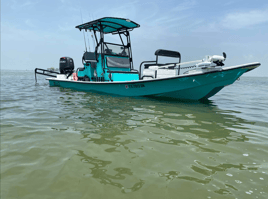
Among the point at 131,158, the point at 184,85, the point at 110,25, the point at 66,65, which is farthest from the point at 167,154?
the point at 66,65

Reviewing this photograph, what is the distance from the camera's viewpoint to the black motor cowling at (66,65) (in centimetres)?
1157

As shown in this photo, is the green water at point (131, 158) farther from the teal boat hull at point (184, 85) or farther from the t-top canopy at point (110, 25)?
the t-top canopy at point (110, 25)

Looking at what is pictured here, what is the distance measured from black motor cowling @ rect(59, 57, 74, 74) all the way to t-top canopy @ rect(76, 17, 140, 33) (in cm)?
283

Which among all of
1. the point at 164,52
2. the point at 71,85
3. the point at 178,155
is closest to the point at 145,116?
the point at 178,155

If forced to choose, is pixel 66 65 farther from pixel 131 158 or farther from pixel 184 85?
pixel 131 158

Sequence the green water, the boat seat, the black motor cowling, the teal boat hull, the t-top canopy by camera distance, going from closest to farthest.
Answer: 1. the green water
2. the teal boat hull
3. the t-top canopy
4. the boat seat
5. the black motor cowling

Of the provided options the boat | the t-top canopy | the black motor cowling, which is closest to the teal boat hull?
the boat

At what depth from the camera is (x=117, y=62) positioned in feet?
30.2

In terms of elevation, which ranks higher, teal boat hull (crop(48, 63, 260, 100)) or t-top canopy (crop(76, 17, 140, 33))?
t-top canopy (crop(76, 17, 140, 33))

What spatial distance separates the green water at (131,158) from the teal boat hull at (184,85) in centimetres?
211

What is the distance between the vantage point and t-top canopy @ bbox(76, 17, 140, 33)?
8406 millimetres

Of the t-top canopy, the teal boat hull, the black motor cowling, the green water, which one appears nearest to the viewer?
the green water

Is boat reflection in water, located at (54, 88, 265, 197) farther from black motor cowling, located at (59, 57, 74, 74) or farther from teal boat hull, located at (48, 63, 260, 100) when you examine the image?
black motor cowling, located at (59, 57, 74, 74)

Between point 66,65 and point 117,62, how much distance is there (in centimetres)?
432
